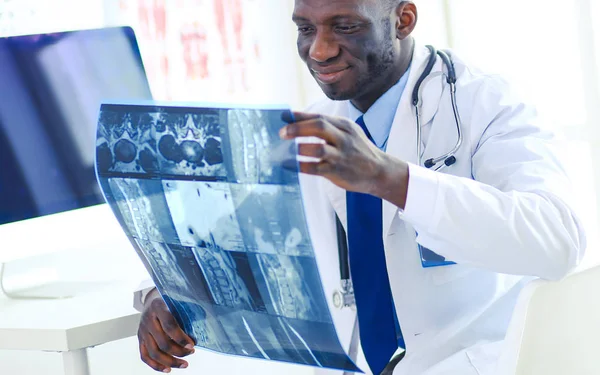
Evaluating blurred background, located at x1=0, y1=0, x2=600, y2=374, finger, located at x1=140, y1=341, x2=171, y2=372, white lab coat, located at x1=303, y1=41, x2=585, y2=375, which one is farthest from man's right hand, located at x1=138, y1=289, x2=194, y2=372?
blurred background, located at x1=0, y1=0, x2=600, y2=374

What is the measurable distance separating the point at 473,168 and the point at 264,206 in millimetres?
394

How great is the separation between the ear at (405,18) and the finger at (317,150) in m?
0.49

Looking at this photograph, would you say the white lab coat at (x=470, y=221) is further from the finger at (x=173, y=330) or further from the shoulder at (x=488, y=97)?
the finger at (x=173, y=330)

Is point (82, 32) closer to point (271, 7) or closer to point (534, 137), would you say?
point (534, 137)

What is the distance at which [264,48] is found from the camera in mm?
2416

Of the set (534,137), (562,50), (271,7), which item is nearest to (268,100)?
(271,7)

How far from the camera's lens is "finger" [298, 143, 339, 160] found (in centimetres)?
75

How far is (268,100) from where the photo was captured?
7.95ft

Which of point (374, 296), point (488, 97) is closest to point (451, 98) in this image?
point (488, 97)

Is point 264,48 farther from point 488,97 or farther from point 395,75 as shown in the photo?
point 488,97

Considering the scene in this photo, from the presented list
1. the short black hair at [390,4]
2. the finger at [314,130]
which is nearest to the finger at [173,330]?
the finger at [314,130]

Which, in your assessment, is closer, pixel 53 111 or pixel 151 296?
pixel 151 296

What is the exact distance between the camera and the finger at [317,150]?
2.47 ft

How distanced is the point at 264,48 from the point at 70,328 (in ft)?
A: 4.90
